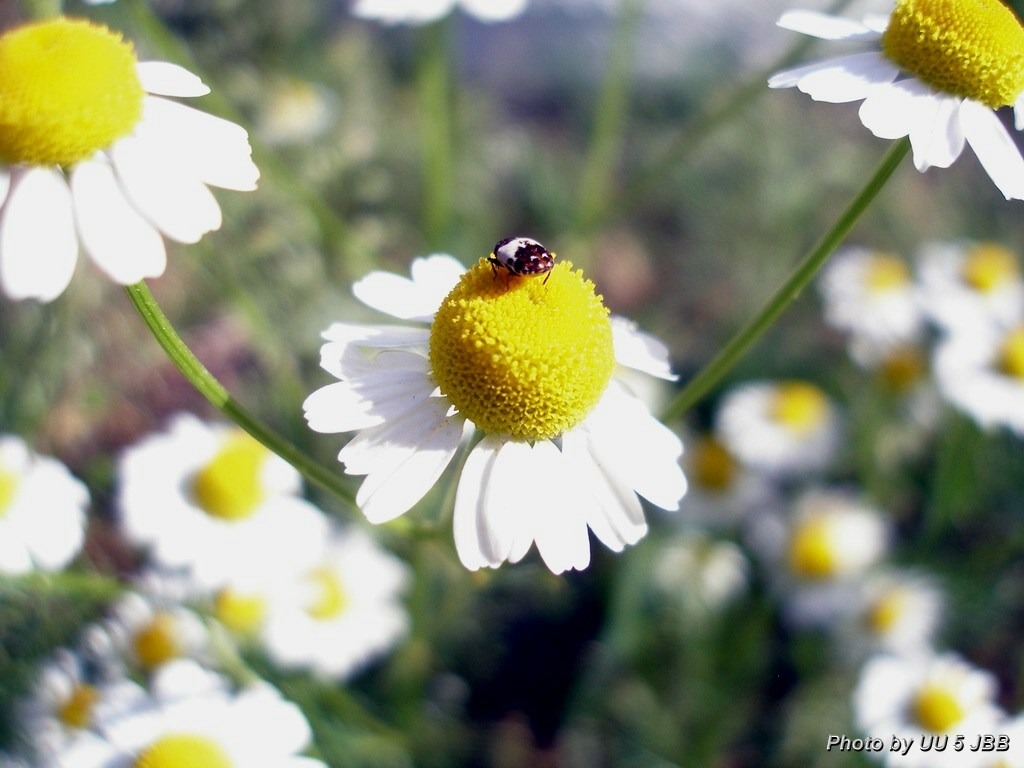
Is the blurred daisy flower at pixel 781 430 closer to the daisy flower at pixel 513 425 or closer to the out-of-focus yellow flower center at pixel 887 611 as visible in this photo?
the out-of-focus yellow flower center at pixel 887 611

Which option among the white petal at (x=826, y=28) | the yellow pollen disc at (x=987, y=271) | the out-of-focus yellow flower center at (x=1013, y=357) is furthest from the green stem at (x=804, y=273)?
the yellow pollen disc at (x=987, y=271)

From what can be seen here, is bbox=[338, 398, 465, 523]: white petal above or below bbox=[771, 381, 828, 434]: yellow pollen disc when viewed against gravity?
above

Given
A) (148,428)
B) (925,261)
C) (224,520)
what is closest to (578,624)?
(224,520)

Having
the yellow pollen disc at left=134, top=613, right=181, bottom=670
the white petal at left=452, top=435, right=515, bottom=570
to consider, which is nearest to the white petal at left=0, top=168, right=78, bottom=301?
the white petal at left=452, top=435, right=515, bottom=570

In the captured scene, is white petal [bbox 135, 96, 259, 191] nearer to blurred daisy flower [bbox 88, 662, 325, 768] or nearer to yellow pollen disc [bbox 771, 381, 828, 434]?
blurred daisy flower [bbox 88, 662, 325, 768]

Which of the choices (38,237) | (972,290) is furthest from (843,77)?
(972,290)

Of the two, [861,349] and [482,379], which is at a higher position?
[482,379]

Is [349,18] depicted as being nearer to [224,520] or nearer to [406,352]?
[224,520]
